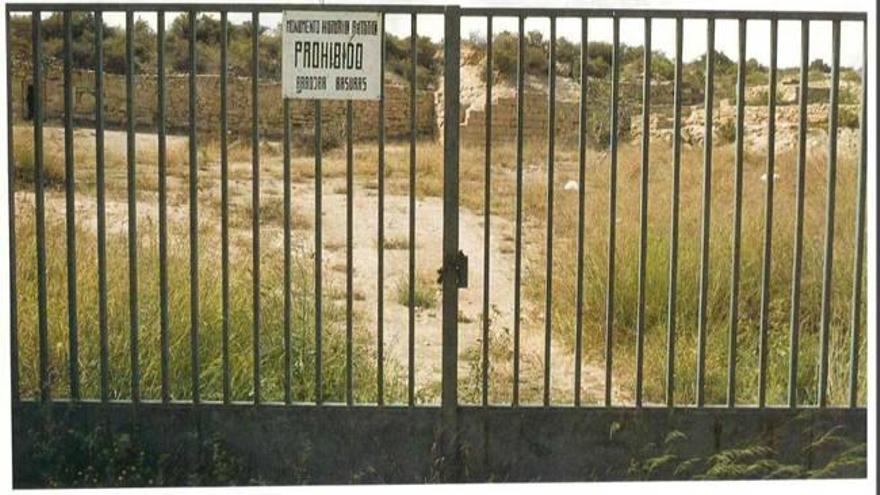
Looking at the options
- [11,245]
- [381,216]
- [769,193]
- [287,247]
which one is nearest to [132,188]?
[11,245]

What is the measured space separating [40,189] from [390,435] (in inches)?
67.4

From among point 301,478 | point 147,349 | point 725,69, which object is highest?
point 725,69

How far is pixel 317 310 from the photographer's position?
471cm

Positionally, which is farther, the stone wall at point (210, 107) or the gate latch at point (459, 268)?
the stone wall at point (210, 107)

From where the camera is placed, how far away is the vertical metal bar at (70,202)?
4.66 metres

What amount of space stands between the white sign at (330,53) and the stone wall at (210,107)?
7166 mm

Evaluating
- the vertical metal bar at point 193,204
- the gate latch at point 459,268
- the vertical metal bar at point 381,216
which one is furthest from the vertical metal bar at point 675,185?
the vertical metal bar at point 193,204

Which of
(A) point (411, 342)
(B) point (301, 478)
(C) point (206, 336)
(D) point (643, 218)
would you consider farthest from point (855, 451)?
(C) point (206, 336)

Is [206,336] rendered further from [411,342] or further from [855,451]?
[855,451]

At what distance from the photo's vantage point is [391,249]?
1066 centimetres

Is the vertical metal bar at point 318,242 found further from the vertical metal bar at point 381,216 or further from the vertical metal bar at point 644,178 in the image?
the vertical metal bar at point 644,178

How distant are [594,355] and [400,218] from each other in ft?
19.0

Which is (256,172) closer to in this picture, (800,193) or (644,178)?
(644,178)

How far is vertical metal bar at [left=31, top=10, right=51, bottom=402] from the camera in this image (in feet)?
15.3
